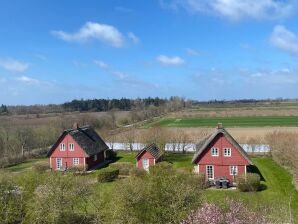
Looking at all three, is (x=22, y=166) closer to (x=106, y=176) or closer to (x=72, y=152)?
(x=72, y=152)

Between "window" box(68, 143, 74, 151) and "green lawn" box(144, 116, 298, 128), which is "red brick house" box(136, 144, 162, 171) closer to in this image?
"window" box(68, 143, 74, 151)

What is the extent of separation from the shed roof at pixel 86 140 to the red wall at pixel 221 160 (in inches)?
591

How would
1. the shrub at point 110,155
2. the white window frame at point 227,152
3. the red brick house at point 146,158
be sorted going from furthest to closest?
1. the shrub at point 110,155
2. the red brick house at point 146,158
3. the white window frame at point 227,152

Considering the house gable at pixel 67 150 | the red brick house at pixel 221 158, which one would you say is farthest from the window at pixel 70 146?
the red brick house at pixel 221 158

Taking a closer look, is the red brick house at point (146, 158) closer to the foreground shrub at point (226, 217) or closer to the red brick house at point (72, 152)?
the red brick house at point (72, 152)

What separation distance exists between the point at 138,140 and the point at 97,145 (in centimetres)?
1091

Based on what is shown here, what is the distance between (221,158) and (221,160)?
0.20m

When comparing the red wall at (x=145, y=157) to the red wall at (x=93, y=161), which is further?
the red wall at (x=93, y=161)

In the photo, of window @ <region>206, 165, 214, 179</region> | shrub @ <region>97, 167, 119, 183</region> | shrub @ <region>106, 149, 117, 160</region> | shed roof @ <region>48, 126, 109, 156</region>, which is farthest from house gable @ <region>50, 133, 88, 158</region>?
window @ <region>206, 165, 214, 179</region>

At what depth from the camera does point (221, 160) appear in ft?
122

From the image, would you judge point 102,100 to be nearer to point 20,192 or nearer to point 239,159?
point 239,159

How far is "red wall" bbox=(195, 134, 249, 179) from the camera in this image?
36781 millimetres

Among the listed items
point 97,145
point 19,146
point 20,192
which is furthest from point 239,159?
point 19,146

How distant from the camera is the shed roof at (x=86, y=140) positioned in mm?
45656
